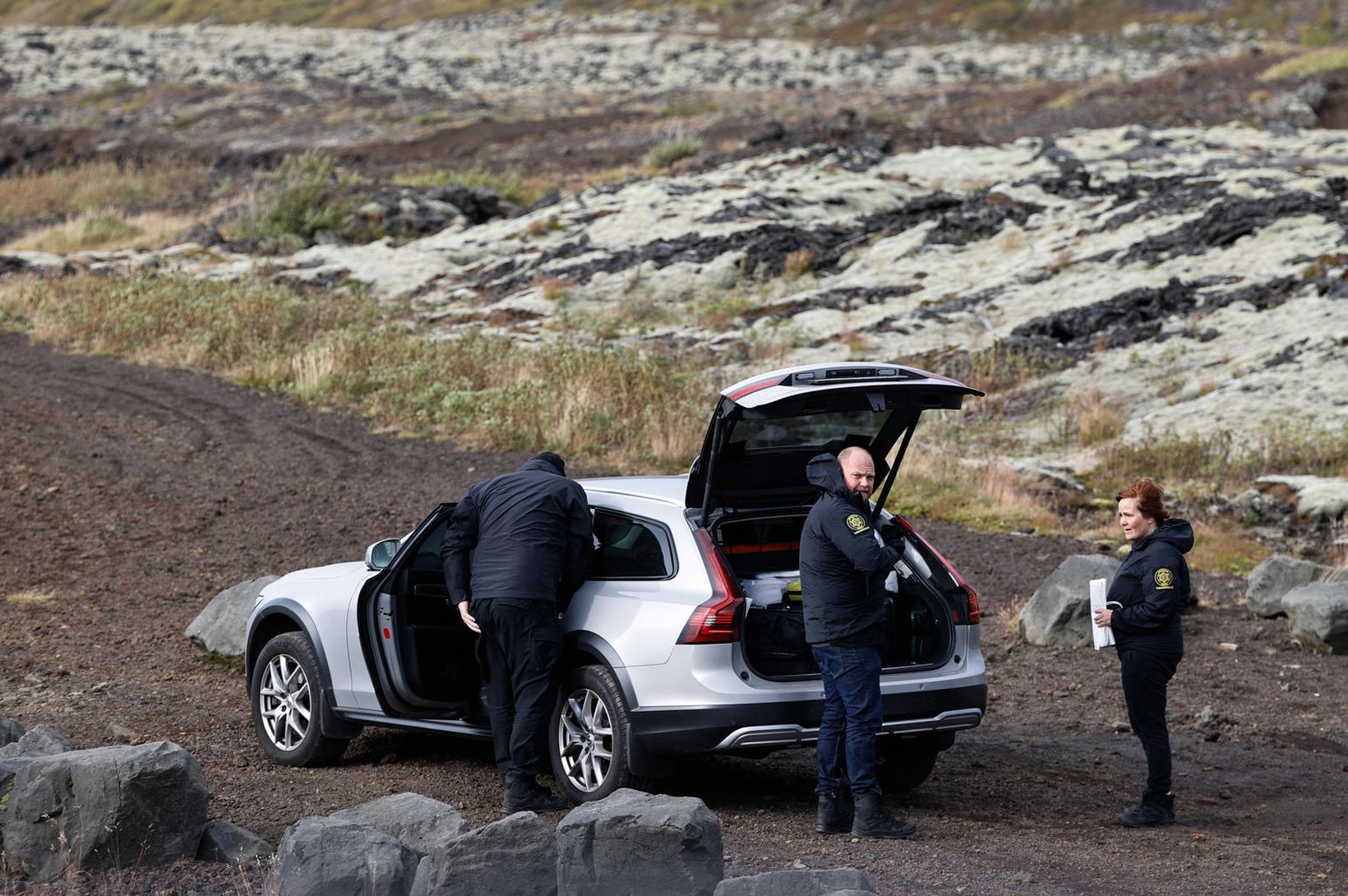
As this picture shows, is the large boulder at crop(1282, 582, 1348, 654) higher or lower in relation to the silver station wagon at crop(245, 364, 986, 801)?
lower

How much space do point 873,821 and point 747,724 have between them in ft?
2.31

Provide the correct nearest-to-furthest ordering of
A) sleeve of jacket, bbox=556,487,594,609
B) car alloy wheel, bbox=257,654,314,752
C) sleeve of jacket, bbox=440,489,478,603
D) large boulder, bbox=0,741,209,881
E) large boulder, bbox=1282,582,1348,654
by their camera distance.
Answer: large boulder, bbox=0,741,209,881 < sleeve of jacket, bbox=556,487,594,609 < sleeve of jacket, bbox=440,489,478,603 < car alloy wheel, bbox=257,654,314,752 < large boulder, bbox=1282,582,1348,654

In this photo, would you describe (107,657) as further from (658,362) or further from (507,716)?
(658,362)

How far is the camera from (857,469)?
21.4ft

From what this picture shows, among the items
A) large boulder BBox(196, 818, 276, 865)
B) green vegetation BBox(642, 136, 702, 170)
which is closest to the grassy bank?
large boulder BBox(196, 818, 276, 865)

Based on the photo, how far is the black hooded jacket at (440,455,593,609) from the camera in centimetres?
673

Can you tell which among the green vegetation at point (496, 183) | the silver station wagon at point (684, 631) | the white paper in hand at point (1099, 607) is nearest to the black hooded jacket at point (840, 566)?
the silver station wagon at point (684, 631)

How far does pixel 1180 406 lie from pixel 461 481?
8.73 m

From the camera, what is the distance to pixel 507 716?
6.94 metres

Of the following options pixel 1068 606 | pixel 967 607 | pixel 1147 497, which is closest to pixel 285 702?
pixel 967 607

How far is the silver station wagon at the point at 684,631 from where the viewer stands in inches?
255

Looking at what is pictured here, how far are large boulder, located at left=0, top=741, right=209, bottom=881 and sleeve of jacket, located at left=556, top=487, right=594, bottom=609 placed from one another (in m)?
1.93

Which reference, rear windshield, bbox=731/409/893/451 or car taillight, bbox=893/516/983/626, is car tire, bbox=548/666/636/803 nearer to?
rear windshield, bbox=731/409/893/451

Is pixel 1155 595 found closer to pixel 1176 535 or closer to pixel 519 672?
pixel 1176 535
